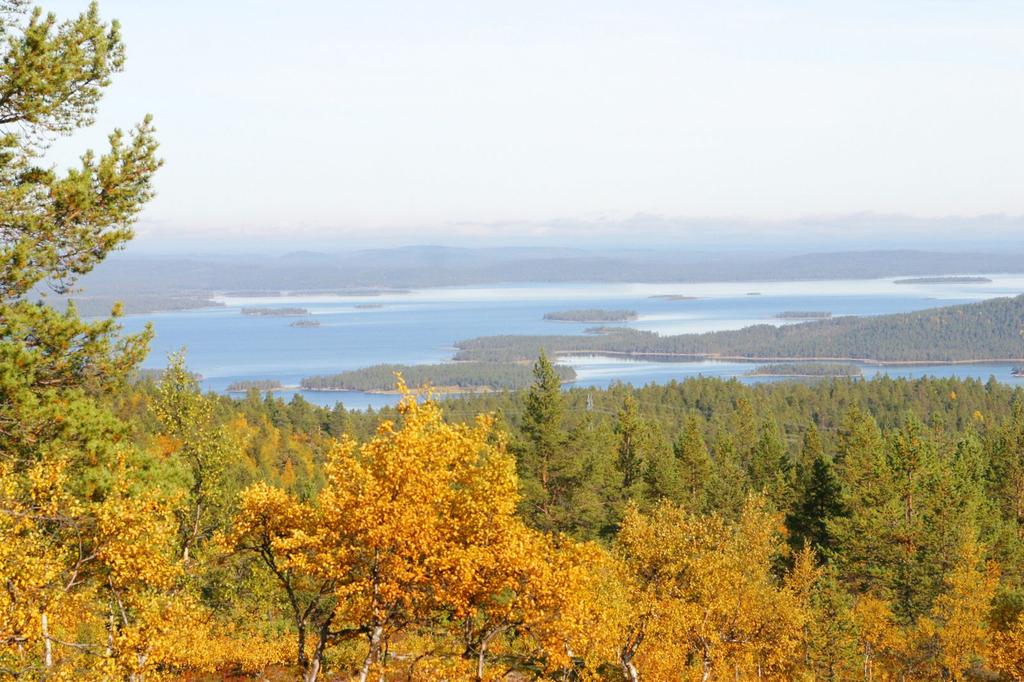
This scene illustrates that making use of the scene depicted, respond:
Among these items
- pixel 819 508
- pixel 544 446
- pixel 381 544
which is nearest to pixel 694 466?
pixel 819 508

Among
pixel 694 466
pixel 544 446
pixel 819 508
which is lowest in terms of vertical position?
pixel 819 508

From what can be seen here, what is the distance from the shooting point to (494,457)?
17828 millimetres

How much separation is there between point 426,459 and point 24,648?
7.63 m

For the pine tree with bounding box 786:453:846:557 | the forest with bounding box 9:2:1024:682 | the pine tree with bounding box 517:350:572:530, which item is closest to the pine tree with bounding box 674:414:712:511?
the forest with bounding box 9:2:1024:682

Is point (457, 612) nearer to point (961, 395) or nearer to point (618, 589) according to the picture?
point (618, 589)

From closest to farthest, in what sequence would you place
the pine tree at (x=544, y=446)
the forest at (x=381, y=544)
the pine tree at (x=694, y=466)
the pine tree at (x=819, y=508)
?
the forest at (x=381, y=544)
the pine tree at (x=544, y=446)
the pine tree at (x=819, y=508)
the pine tree at (x=694, y=466)

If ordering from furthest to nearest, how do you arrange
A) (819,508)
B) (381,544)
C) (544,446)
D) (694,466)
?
1. (694,466)
2. (819,508)
3. (544,446)
4. (381,544)

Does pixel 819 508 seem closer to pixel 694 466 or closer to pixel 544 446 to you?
pixel 694 466

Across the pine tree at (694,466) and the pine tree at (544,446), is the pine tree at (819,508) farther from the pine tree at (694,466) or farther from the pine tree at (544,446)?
the pine tree at (544,446)

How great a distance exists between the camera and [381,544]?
16297 mm

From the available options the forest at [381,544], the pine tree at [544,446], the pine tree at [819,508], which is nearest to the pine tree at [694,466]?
the forest at [381,544]

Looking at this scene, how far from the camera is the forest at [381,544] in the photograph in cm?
1638

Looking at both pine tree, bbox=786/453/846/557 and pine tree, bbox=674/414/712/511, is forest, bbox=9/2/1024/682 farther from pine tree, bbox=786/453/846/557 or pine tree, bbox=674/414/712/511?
pine tree, bbox=674/414/712/511

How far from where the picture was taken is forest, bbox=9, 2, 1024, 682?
1638 cm
